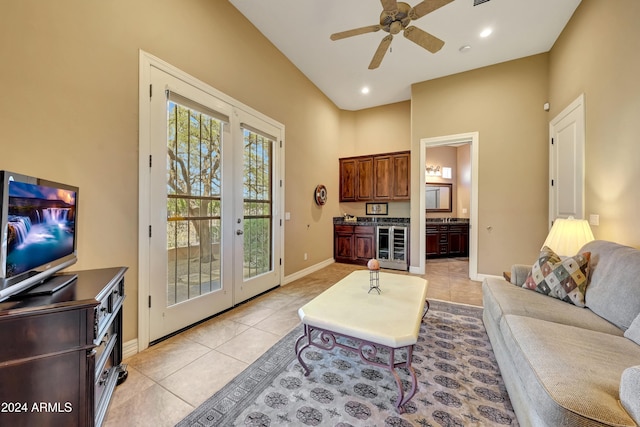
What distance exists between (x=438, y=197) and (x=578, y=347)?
595cm

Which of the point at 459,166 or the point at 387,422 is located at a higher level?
the point at 459,166

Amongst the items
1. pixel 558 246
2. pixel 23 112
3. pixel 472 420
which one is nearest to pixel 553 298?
pixel 558 246

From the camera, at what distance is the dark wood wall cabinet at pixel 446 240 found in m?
6.10

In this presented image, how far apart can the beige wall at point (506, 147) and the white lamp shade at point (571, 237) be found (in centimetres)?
155

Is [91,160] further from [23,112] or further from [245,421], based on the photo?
[245,421]

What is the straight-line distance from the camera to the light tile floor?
1.48 meters

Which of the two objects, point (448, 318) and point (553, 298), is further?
point (448, 318)

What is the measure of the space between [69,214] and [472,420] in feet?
8.82

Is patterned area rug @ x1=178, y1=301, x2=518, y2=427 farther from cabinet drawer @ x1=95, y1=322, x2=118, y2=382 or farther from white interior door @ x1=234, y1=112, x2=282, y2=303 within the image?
white interior door @ x1=234, y1=112, x2=282, y2=303

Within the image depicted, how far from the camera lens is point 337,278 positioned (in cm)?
434

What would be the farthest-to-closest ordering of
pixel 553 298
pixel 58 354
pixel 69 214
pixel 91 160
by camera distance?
pixel 553 298
pixel 91 160
pixel 69 214
pixel 58 354

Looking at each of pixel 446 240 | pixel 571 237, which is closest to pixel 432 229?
pixel 446 240

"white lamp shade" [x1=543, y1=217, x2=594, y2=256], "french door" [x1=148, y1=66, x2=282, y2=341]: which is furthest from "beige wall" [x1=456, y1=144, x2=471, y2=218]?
"french door" [x1=148, y1=66, x2=282, y2=341]

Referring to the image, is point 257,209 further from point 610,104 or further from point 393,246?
point 610,104
